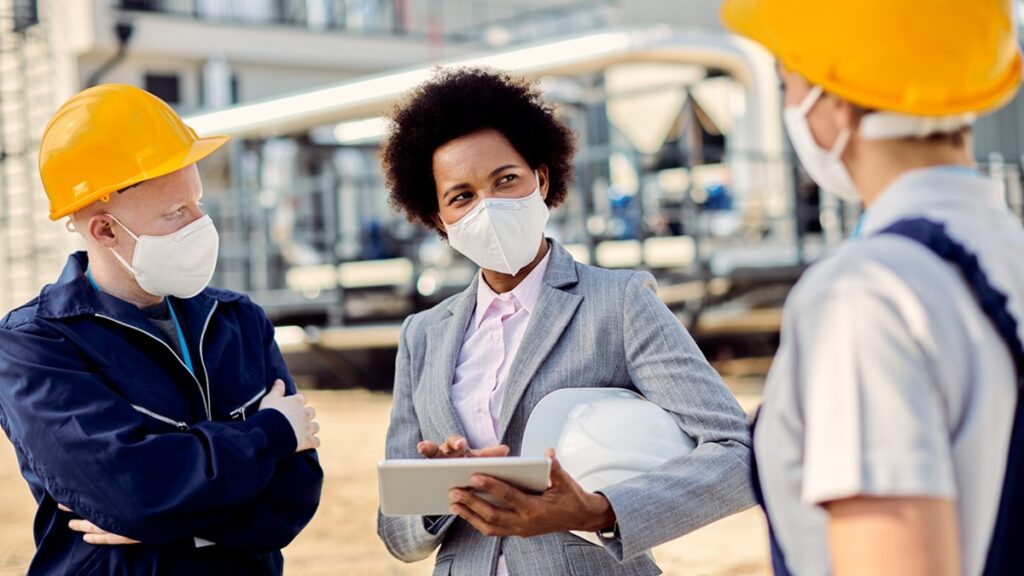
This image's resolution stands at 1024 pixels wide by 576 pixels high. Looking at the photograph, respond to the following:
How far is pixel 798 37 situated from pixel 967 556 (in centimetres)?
58

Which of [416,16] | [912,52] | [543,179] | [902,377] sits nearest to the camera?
[902,377]

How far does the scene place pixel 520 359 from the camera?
8.23 feet

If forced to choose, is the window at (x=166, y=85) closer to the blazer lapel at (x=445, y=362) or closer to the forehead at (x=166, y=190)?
the forehead at (x=166, y=190)

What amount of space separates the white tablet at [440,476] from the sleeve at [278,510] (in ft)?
1.71

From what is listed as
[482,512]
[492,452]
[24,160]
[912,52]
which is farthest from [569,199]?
[912,52]

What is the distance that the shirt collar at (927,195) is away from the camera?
4.45ft

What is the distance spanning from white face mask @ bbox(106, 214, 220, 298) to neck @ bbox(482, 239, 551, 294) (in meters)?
0.59

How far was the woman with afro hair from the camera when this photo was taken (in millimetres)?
2268

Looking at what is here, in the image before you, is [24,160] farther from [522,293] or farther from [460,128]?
[522,293]

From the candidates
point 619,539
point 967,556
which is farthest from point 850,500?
point 619,539

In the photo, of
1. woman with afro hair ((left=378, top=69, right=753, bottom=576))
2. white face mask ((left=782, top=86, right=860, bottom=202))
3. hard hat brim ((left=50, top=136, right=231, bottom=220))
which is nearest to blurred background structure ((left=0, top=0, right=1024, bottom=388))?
woman with afro hair ((left=378, top=69, right=753, bottom=576))

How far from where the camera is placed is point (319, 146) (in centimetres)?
1426

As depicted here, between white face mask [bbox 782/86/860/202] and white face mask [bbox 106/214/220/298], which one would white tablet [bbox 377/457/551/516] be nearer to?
white face mask [bbox 782/86/860/202]

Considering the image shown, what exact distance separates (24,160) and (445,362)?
17.7 metres
